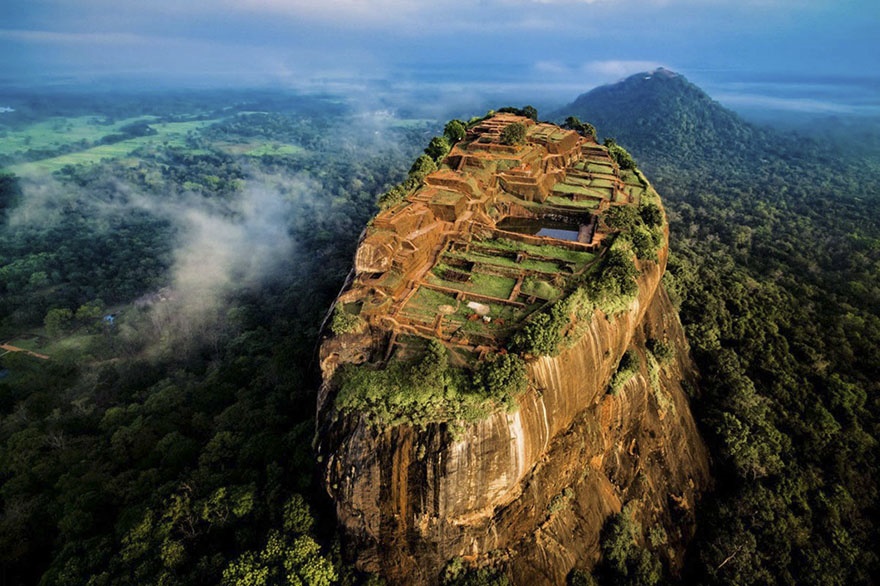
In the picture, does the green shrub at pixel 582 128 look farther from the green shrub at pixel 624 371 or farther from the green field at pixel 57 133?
the green field at pixel 57 133

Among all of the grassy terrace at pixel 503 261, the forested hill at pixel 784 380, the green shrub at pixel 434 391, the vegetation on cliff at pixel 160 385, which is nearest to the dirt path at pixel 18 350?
the vegetation on cliff at pixel 160 385

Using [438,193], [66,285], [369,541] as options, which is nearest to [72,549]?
[369,541]

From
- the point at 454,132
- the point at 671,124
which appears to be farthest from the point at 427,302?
the point at 671,124

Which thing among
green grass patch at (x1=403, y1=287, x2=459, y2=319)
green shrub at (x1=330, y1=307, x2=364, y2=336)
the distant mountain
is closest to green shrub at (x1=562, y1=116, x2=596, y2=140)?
green grass patch at (x1=403, y1=287, x2=459, y2=319)

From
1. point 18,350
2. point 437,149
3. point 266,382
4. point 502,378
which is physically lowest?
point 18,350

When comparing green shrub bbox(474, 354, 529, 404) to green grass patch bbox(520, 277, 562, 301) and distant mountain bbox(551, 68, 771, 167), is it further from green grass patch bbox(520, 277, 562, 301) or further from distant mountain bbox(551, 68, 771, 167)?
distant mountain bbox(551, 68, 771, 167)

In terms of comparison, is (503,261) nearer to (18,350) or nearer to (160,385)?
(160,385)
